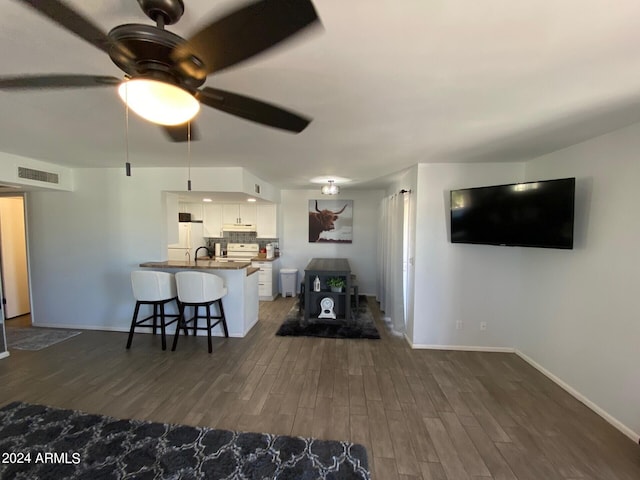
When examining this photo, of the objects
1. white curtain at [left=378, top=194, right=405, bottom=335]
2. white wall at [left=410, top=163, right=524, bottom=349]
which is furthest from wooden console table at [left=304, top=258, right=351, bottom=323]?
white wall at [left=410, top=163, right=524, bottom=349]

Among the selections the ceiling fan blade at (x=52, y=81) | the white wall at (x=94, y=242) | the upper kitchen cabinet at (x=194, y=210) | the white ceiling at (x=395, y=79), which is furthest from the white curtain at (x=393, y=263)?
the upper kitchen cabinet at (x=194, y=210)

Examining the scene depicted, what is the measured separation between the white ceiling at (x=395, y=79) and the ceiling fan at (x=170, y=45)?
0.09 meters

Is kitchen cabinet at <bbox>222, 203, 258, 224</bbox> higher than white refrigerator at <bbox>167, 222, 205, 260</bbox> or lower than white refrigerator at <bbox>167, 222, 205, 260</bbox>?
higher

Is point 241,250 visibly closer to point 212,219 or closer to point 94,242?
point 212,219

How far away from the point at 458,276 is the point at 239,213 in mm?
4463

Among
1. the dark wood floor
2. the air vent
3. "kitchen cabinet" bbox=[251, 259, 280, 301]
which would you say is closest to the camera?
the dark wood floor

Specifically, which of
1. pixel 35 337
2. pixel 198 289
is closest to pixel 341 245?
pixel 198 289

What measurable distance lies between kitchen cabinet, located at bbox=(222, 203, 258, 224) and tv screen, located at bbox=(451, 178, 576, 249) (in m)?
4.09

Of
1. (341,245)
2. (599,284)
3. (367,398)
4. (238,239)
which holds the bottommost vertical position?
(367,398)

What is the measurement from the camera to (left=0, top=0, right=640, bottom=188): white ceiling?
3.40 feet

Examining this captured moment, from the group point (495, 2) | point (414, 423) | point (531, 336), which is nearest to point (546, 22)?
point (495, 2)

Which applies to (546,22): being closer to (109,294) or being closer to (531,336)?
(531,336)

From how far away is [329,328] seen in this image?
4160mm

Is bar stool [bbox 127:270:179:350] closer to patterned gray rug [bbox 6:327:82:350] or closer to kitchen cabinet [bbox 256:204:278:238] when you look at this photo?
patterned gray rug [bbox 6:327:82:350]
